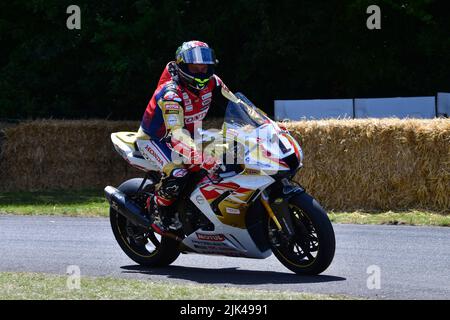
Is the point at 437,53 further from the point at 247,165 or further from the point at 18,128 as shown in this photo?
the point at 247,165

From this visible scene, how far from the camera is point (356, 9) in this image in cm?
2172

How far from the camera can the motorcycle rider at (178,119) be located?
9016 millimetres

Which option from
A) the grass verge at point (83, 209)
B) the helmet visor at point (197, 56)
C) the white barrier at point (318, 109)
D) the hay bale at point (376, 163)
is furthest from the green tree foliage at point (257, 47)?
the helmet visor at point (197, 56)

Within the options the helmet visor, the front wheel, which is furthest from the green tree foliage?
the front wheel

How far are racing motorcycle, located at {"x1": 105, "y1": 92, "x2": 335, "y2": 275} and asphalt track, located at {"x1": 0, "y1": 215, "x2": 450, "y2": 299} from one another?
23 centimetres

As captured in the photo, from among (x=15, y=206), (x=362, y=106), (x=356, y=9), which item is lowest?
(x=15, y=206)

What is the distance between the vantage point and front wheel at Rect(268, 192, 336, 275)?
835 centimetres

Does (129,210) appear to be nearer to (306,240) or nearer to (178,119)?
(178,119)

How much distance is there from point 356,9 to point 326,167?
22.9 feet

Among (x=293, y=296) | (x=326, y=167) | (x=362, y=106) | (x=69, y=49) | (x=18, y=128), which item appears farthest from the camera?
(x=69, y=49)

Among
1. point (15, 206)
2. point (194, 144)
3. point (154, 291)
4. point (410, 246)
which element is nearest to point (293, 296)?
point (154, 291)

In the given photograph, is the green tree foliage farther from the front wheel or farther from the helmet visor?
the front wheel

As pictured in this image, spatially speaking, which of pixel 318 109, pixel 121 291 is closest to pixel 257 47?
pixel 318 109

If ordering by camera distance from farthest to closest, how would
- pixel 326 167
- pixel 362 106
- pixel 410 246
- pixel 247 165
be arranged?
1. pixel 362 106
2. pixel 326 167
3. pixel 410 246
4. pixel 247 165
